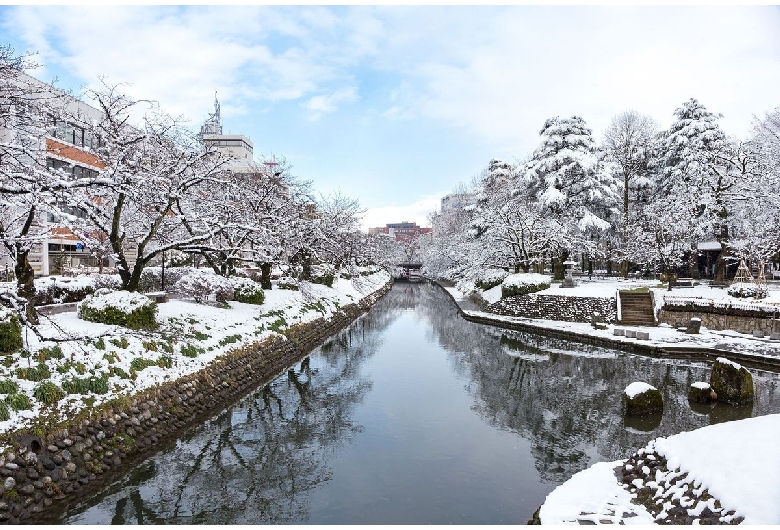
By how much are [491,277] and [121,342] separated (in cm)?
3167

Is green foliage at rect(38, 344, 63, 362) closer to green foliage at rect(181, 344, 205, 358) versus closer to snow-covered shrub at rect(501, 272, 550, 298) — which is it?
green foliage at rect(181, 344, 205, 358)

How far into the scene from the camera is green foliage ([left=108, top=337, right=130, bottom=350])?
11398 mm

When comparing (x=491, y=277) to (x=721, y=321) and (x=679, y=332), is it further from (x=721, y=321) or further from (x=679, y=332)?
(x=721, y=321)

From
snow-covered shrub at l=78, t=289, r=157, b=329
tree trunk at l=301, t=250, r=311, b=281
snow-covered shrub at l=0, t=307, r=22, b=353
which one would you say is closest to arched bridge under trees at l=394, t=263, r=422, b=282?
tree trunk at l=301, t=250, r=311, b=281

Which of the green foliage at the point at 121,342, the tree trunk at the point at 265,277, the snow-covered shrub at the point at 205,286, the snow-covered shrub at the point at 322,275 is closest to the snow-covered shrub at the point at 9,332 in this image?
the green foliage at the point at 121,342

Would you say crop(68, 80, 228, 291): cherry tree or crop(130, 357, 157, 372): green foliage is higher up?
crop(68, 80, 228, 291): cherry tree

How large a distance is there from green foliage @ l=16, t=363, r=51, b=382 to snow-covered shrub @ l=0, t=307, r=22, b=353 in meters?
0.73

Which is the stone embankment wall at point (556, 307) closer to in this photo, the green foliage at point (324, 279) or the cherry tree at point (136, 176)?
the green foliage at point (324, 279)

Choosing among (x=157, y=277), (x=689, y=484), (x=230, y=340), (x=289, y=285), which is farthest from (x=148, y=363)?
(x=289, y=285)

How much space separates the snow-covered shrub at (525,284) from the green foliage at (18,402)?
88.7 feet

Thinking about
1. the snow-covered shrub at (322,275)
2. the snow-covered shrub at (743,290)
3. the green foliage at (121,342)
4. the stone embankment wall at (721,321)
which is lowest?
the stone embankment wall at (721,321)

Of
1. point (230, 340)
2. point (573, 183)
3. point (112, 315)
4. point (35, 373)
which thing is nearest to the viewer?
point (35, 373)

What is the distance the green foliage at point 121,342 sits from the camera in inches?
449

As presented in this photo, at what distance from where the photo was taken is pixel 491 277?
1551 inches
